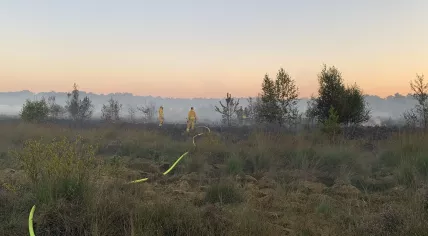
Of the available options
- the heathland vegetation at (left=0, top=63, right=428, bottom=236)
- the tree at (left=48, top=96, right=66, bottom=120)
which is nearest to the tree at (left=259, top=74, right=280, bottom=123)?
the heathland vegetation at (left=0, top=63, right=428, bottom=236)

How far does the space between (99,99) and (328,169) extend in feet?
636

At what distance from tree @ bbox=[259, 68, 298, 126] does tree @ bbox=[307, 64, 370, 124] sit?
187 centimetres

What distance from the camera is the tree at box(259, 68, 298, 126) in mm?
21250

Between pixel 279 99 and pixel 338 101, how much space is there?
363 cm

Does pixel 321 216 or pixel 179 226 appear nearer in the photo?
pixel 179 226

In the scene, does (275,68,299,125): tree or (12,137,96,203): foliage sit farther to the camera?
(275,68,299,125): tree

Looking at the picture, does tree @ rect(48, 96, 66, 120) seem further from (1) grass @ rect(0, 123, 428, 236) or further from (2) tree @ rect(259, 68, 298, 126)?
(1) grass @ rect(0, 123, 428, 236)

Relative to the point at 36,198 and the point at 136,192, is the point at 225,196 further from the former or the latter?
the point at 36,198

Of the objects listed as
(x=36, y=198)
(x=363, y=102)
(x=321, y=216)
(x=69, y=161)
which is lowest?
(x=321, y=216)

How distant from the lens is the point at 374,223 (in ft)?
13.0

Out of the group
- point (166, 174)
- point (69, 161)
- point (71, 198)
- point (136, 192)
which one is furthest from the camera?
point (166, 174)

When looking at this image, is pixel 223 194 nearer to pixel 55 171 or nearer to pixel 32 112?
pixel 55 171

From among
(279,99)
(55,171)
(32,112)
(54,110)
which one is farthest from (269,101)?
(54,110)

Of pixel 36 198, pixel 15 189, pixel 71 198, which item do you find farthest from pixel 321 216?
pixel 15 189
